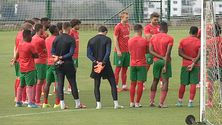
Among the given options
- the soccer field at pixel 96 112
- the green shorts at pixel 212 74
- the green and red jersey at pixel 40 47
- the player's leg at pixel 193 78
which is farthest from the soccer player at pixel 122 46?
the green shorts at pixel 212 74

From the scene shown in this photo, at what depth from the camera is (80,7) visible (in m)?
26.7

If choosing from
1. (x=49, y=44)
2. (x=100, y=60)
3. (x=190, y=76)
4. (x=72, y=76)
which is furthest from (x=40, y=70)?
(x=190, y=76)

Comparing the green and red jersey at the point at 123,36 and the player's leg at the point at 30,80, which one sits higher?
the green and red jersey at the point at 123,36

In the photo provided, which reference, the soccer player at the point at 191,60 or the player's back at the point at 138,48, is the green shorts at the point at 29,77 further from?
the soccer player at the point at 191,60

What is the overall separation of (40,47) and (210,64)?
398cm

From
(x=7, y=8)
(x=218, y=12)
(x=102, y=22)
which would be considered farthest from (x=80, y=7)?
(x=218, y=12)

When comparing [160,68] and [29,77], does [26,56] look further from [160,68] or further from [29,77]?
[160,68]

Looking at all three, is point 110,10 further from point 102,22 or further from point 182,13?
point 182,13

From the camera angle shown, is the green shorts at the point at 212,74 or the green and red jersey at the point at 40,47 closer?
the green shorts at the point at 212,74

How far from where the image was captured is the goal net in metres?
9.32

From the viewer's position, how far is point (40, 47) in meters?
11.9

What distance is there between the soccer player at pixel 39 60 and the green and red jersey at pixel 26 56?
1.98 feet

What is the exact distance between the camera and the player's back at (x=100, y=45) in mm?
11203

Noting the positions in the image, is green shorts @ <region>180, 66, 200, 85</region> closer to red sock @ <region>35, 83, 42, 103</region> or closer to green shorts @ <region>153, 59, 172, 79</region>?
green shorts @ <region>153, 59, 172, 79</region>
